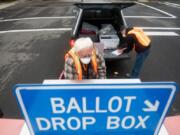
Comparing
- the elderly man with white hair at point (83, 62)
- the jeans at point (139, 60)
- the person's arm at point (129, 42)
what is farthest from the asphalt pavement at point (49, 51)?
the elderly man with white hair at point (83, 62)

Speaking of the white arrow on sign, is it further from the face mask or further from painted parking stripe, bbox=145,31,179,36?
painted parking stripe, bbox=145,31,179,36

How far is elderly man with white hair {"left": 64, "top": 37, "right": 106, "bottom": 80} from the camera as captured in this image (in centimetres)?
309

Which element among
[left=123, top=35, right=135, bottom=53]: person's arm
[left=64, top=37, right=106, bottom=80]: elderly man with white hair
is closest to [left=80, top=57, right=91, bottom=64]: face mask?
[left=64, top=37, right=106, bottom=80]: elderly man with white hair

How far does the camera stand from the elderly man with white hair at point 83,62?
10.1ft

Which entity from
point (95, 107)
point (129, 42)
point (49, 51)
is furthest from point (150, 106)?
point (49, 51)

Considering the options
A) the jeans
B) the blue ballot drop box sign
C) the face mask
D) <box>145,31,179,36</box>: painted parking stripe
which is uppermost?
the blue ballot drop box sign

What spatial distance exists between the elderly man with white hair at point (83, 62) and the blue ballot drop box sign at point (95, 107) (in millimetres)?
1336

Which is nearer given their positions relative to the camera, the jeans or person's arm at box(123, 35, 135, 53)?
person's arm at box(123, 35, 135, 53)

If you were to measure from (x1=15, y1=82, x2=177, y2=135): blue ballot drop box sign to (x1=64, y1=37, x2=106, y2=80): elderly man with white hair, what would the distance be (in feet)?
4.38

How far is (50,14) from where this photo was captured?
1670 centimetres

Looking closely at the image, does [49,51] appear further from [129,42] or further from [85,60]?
[85,60]

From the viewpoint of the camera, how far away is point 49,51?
9312mm

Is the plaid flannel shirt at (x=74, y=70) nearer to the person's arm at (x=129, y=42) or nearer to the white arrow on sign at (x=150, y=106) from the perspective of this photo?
the white arrow on sign at (x=150, y=106)

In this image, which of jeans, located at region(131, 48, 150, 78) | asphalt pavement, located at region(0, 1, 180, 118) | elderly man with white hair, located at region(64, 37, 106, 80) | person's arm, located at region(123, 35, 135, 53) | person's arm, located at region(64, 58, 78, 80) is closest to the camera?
elderly man with white hair, located at region(64, 37, 106, 80)
